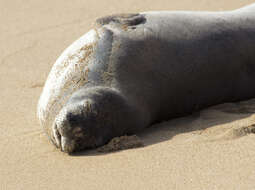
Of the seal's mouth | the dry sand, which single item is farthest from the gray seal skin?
the dry sand

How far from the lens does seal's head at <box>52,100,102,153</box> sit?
3.32 metres

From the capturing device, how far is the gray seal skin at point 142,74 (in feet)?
11.2

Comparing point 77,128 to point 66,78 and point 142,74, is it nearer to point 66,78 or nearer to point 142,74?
point 66,78

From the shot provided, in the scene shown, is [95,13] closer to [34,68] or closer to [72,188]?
[34,68]

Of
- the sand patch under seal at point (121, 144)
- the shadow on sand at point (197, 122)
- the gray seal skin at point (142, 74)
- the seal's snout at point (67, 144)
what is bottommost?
the shadow on sand at point (197, 122)

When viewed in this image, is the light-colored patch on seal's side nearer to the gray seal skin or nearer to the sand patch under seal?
the gray seal skin

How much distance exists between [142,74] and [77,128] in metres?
0.57

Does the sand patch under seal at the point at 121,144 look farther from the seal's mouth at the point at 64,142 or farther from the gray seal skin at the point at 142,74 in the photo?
the seal's mouth at the point at 64,142

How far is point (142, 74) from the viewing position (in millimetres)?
3604

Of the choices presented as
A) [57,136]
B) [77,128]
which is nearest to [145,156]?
[77,128]

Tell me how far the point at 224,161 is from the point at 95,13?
4.36m

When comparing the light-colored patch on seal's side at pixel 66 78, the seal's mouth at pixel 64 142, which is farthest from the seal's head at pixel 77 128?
the light-colored patch on seal's side at pixel 66 78

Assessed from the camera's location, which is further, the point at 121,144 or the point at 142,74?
the point at 142,74

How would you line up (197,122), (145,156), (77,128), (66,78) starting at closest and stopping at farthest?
1. (145,156)
2. (77,128)
3. (66,78)
4. (197,122)
